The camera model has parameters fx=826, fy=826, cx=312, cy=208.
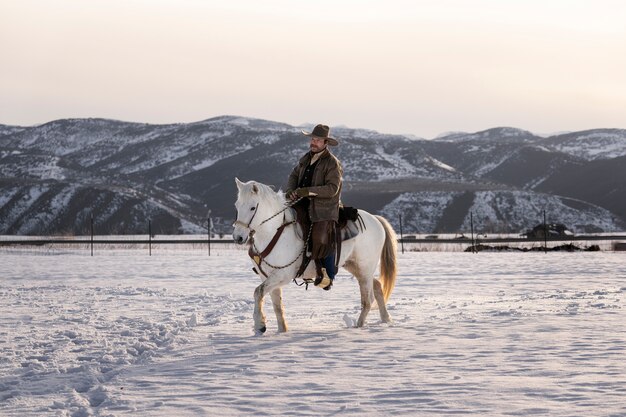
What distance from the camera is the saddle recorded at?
11547 mm

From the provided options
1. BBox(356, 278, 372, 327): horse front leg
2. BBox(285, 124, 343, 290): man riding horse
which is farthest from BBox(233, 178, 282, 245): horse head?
BBox(356, 278, 372, 327): horse front leg

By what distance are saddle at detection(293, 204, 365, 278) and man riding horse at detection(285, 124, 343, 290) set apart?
0.15 feet

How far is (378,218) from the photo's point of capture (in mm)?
13312

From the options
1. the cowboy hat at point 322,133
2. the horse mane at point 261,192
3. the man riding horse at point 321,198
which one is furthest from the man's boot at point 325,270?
the cowboy hat at point 322,133

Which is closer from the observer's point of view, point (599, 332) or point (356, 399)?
point (356, 399)

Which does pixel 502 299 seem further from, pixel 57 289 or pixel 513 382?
pixel 57 289

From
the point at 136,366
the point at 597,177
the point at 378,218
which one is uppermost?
the point at 597,177

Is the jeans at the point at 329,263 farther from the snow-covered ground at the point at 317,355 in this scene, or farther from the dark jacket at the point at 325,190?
the snow-covered ground at the point at 317,355

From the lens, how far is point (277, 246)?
37.1 feet

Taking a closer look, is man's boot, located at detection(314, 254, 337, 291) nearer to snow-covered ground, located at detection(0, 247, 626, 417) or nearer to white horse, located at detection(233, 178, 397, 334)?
white horse, located at detection(233, 178, 397, 334)

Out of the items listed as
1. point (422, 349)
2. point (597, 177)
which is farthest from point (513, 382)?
point (597, 177)

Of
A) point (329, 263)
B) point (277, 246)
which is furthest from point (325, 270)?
point (277, 246)

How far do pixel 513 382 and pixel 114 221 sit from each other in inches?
4505

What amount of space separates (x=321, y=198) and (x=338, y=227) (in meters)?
0.54
